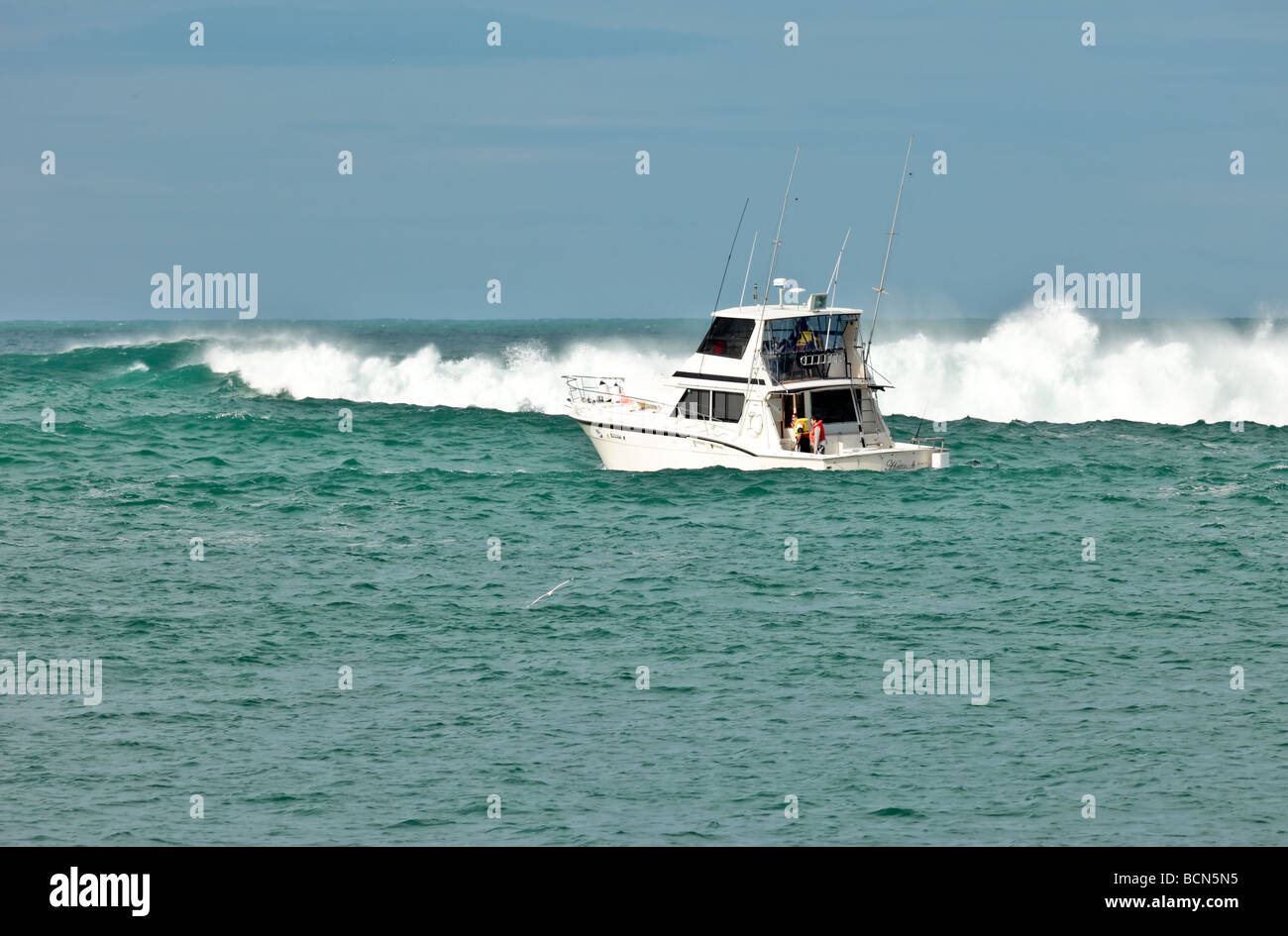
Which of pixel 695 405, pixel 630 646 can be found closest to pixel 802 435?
pixel 695 405

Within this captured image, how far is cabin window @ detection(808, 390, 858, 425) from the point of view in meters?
39.7

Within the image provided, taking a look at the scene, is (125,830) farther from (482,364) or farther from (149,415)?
(482,364)

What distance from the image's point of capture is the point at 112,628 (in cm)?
2273

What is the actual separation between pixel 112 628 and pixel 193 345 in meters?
69.3

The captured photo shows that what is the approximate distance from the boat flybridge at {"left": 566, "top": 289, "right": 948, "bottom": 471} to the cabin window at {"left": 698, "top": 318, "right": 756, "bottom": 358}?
3 centimetres

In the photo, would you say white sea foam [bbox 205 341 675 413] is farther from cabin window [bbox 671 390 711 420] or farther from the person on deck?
the person on deck

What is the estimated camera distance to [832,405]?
132ft

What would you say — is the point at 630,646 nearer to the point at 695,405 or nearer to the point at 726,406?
the point at 726,406

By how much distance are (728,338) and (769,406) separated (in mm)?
2530

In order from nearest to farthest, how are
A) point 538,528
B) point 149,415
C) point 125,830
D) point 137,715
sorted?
point 125,830, point 137,715, point 538,528, point 149,415

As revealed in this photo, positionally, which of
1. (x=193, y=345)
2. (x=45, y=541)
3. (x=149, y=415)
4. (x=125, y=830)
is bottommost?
(x=125, y=830)

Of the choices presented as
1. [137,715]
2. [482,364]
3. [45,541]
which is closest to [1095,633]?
[137,715]

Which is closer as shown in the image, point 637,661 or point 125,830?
point 125,830

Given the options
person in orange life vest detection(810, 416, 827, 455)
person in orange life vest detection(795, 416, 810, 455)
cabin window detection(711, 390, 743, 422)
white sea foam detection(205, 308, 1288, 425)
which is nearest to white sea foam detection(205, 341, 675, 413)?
white sea foam detection(205, 308, 1288, 425)
